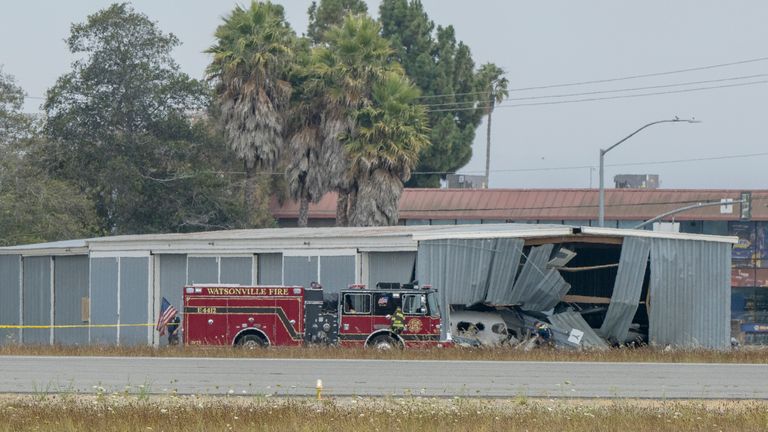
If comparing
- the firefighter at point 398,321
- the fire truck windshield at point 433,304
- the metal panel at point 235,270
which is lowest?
the firefighter at point 398,321

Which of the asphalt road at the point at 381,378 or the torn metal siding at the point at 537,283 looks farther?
the torn metal siding at the point at 537,283

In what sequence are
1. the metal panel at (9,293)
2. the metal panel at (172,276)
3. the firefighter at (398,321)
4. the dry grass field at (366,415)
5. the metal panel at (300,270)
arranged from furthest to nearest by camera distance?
1. the metal panel at (9,293)
2. the metal panel at (172,276)
3. the metal panel at (300,270)
4. the firefighter at (398,321)
5. the dry grass field at (366,415)

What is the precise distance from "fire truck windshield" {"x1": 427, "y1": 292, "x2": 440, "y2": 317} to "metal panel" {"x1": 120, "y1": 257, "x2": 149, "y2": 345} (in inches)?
473

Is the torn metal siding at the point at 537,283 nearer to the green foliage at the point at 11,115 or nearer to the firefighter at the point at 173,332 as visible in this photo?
the firefighter at the point at 173,332

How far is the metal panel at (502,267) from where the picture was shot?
3603 centimetres

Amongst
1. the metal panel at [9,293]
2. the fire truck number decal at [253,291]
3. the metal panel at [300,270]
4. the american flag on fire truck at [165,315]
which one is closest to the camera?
the fire truck number decal at [253,291]

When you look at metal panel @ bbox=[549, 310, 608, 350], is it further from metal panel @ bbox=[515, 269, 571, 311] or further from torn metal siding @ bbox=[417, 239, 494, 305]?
torn metal siding @ bbox=[417, 239, 494, 305]

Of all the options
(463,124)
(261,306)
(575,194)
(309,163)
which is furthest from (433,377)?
(463,124)

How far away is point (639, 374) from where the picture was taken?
1000 inches

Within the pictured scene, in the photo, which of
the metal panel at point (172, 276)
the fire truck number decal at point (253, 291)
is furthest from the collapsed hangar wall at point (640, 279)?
the metal panel at point (172, 276)

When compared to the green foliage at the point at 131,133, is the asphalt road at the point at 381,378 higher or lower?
lower

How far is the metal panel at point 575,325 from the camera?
35.5m

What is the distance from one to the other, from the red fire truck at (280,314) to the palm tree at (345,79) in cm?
2473

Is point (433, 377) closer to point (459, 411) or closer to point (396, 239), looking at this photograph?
point (459, 411)
